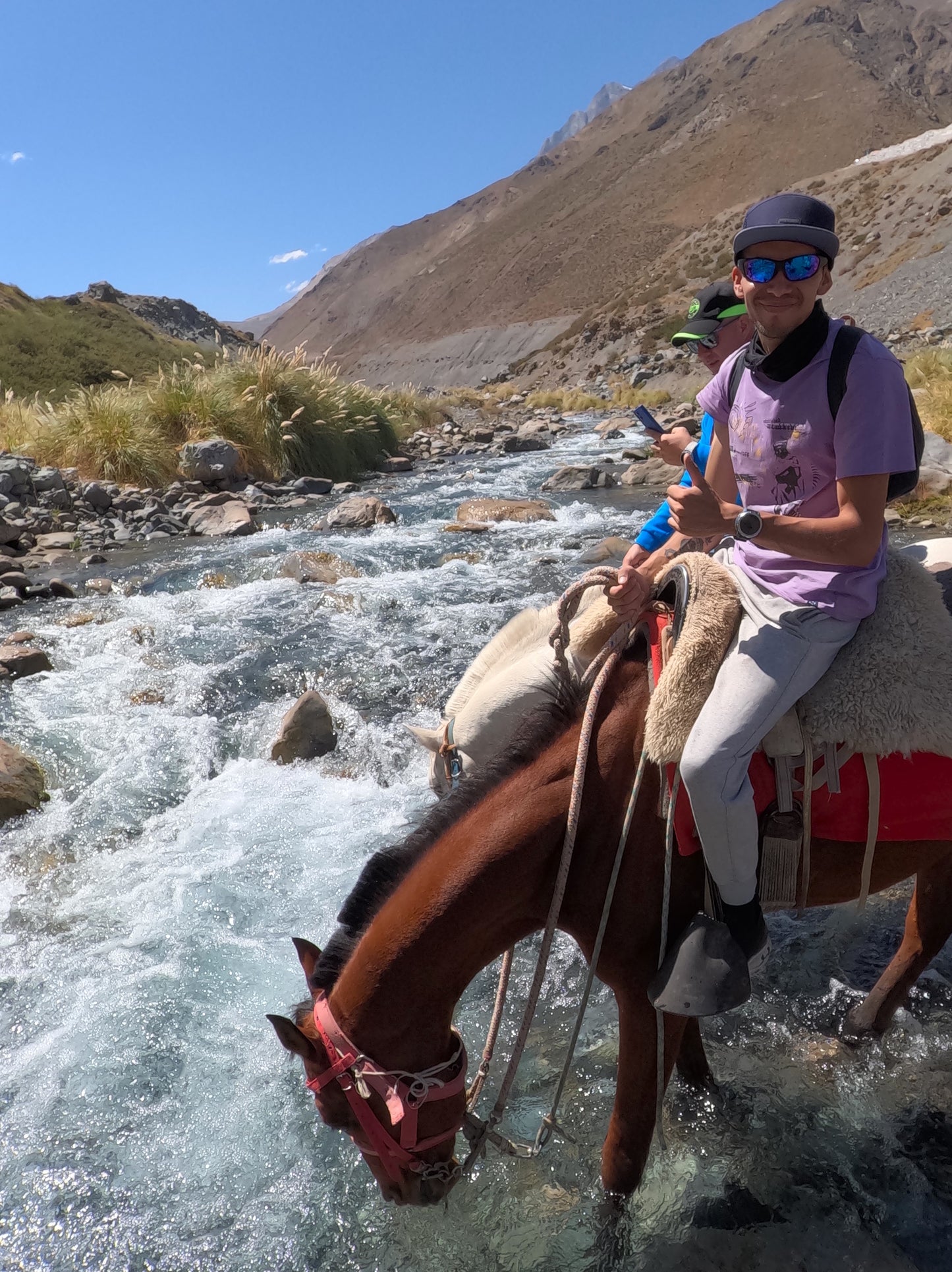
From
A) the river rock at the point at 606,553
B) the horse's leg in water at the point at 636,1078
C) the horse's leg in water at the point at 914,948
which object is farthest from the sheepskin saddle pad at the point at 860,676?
the river rock at the point at 606,553

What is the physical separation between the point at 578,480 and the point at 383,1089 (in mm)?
13357

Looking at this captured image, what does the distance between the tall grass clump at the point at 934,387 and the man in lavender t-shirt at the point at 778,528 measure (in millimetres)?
9546

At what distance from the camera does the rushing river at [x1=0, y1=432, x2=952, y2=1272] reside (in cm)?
259

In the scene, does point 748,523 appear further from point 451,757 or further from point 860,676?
point 451,757

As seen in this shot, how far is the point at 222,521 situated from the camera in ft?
39.4

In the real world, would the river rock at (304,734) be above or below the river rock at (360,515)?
below

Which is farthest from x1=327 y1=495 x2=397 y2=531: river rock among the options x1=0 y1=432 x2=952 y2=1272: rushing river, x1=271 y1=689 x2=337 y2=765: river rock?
x1=271 y1=689 x2=337 y2=765: river rock

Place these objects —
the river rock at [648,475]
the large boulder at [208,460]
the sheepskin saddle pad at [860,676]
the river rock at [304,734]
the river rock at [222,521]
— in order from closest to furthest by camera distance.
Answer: the sheepskin saddle pad at [860,676], the river rock at [304,734], the river rock at [222,521], the large boulder at [208,460], the river rock at [648,475]

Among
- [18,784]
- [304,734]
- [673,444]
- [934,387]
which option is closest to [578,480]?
[934,387]

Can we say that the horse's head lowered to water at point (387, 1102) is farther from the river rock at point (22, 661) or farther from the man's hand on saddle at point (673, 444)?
the river rock at point (22, 661)

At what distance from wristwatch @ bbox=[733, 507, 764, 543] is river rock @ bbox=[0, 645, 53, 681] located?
266 inches

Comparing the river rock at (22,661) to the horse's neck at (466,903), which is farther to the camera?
the river rock at (22,661)

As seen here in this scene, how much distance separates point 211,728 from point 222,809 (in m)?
1.07

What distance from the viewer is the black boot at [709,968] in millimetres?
1975
